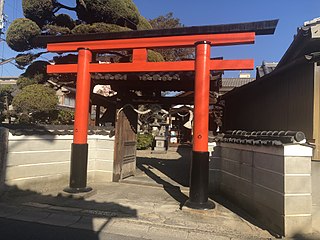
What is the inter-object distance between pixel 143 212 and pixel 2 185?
12.2 ft

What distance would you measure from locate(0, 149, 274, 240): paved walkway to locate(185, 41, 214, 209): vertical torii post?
370mm

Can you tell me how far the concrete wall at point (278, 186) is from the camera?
16.7 feet

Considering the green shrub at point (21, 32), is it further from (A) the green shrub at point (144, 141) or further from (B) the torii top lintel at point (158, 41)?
(A) the green shrub at point (144, 141)

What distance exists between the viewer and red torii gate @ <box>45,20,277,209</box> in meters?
6.84

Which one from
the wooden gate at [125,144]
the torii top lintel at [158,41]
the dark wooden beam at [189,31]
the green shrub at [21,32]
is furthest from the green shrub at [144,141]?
the dark wooden beam at [189,31]

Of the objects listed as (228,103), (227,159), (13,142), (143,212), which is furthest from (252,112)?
(13,142)

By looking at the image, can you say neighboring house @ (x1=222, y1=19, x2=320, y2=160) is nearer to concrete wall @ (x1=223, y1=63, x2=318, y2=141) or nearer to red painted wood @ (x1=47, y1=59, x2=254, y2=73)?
concrete wall @ (x1=223, y1=63, x2=318, y2=141)

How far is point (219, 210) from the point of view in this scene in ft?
22.6

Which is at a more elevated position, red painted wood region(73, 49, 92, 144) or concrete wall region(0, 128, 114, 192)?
red painted wood region(73, 49, 92, 144)

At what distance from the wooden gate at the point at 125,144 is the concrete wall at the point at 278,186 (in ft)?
15.0

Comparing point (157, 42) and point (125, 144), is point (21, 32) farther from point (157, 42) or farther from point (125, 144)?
point (157, 42)

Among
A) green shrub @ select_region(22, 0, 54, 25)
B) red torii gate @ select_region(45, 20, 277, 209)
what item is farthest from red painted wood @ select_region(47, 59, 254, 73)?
green shrub @ select_region(22, 0, 54, 25)

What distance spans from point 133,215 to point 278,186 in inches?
120

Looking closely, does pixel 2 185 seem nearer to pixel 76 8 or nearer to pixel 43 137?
pixel 43 137
